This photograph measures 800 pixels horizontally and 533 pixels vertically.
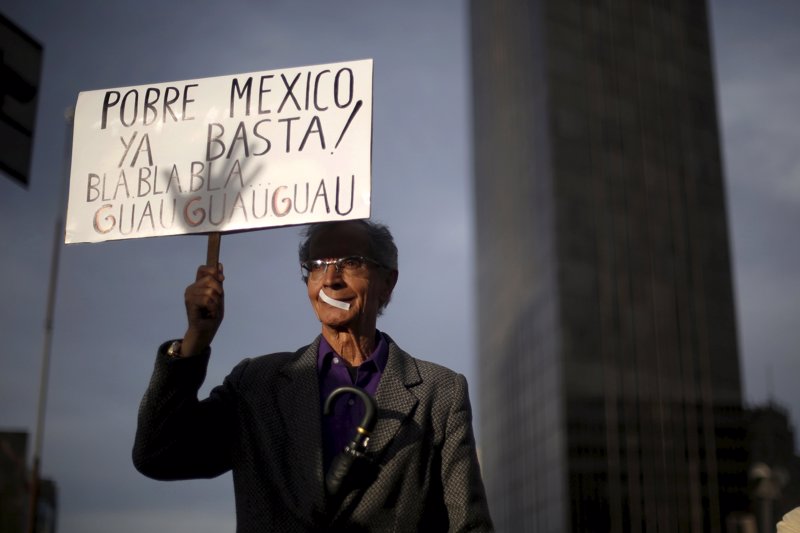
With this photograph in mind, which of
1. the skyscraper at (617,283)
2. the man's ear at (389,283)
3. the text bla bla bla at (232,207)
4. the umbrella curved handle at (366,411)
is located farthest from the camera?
the skyscraper at (617,283)

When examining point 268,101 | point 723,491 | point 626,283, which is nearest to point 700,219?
point 626,283

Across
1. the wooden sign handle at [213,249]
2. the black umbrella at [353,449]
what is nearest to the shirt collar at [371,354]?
the black umbrella at [353,449]

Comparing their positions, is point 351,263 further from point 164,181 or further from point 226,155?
point 164,181

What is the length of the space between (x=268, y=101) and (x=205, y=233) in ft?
1.75

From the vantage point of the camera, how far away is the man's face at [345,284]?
12.2 ft

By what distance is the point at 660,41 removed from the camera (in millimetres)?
72875

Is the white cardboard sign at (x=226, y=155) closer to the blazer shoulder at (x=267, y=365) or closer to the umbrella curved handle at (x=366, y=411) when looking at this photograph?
the blazer shoulder at (x=267, y=365)

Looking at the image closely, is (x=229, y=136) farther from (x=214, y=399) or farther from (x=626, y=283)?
(x=626, y=283)

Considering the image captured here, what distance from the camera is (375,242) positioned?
153 inches

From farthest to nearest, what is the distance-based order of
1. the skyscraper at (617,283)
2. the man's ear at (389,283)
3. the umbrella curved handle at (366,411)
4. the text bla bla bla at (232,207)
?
the skyscraper at (617,283), the man's ear at (389,283), the text bla bla bla at (232,207), the umbrella curved handle at (366,411)

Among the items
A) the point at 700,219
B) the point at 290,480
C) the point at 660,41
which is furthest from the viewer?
the point at 660,41

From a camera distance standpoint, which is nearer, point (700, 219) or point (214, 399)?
point (214, 399)

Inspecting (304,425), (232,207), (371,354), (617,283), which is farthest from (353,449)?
(617,283)

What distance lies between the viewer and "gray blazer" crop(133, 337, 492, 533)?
11.1 ft
